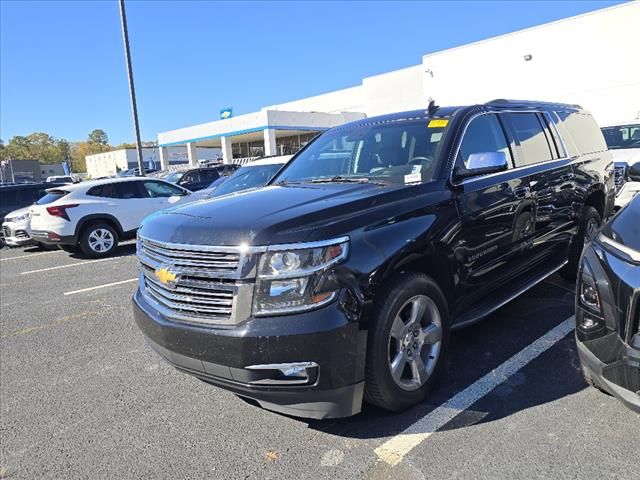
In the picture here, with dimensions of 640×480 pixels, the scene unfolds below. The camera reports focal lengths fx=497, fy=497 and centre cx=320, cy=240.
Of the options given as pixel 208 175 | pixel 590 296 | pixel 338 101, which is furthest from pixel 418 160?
pixel 338 101

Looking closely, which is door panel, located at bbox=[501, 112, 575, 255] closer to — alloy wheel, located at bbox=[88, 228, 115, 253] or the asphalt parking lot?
the asphalt parking lot

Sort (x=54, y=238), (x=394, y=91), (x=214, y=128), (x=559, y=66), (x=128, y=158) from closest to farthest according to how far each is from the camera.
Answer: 1. (x=54, y=238)
2. (x=559, y=66)
3. (x=394, y=91)
4. (x=214, y=128)
5. (x=128, y=158)

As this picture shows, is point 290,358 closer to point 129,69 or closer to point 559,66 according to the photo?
point 129,69

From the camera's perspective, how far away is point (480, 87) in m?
27.4

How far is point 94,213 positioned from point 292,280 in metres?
9.21

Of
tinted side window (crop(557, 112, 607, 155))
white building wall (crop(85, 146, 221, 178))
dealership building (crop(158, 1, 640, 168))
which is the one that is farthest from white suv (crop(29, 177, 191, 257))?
white building wall (crop(85, 146, 221, 178))

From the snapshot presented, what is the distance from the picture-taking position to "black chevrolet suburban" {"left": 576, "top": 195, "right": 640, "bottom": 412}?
2354 millimetres

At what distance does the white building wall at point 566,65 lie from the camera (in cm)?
2236

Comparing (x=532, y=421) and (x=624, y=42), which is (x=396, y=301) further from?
(x=624, y=42)

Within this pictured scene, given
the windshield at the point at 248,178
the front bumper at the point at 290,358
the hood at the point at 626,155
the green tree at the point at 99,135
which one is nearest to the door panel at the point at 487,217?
the front bumper at the point at 290,358

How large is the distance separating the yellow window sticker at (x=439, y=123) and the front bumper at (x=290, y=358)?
1970mm

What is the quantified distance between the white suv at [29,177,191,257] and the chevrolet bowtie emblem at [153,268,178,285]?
6.90 metres

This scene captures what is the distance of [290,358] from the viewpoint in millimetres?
2561

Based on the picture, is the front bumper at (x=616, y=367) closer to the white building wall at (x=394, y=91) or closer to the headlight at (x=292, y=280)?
the headlight at (x=292, y=280)
